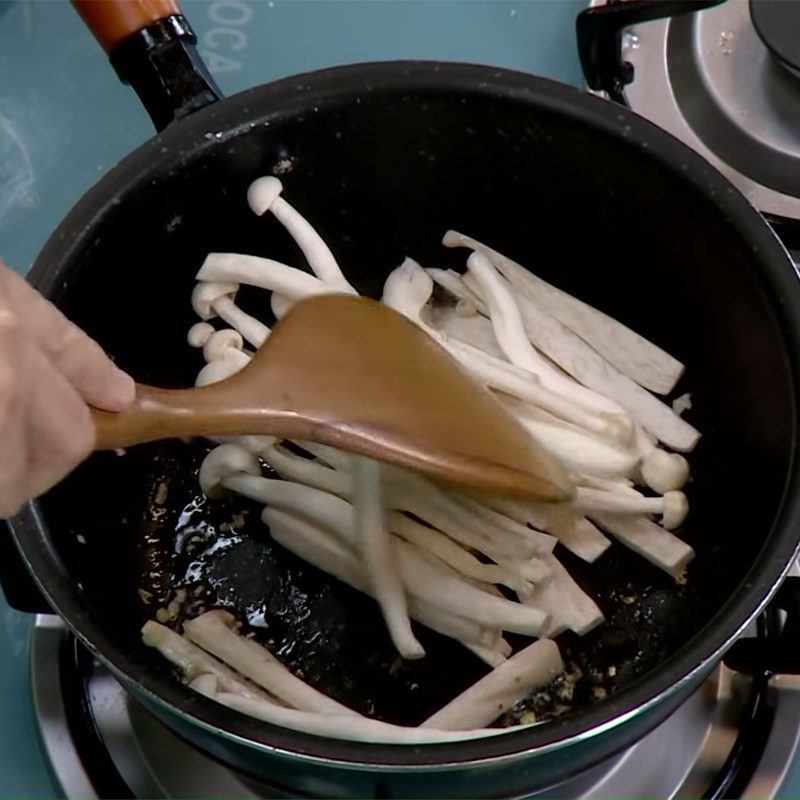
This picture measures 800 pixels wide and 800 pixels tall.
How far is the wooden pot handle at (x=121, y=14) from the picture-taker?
2.55 ft

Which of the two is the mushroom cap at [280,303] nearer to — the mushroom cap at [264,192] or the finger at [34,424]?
the mushroom cap at [264,192]

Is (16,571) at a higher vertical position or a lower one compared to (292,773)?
higher

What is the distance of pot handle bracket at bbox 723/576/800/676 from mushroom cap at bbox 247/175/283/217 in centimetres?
52

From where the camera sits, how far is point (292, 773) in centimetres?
63

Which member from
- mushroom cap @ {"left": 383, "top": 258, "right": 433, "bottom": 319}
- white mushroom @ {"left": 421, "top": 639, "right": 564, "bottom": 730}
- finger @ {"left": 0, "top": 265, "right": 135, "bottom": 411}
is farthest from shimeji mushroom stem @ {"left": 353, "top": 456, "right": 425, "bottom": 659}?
finger @ {"left": 0, "top": 265, "right": 135, "bottom": 411}

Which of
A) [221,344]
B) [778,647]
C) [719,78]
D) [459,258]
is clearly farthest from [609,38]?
[778,647]

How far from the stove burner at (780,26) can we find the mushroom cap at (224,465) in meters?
0.59

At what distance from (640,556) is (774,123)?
43cm

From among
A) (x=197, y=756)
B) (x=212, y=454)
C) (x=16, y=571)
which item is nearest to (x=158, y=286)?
(x=212, y=454)

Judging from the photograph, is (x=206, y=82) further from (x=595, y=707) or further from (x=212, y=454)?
(x=595, y=707)

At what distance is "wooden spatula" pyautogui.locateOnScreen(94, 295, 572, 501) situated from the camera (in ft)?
2.26

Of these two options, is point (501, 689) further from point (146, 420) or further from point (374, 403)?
point (146, 420)

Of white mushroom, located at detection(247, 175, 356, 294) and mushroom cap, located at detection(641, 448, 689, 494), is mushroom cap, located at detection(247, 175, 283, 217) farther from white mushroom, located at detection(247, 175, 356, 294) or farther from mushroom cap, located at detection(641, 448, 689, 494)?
mushroom cap, located at detection(641, 448, 689, 494)

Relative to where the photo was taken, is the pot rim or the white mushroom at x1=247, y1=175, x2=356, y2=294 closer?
the pot rim
